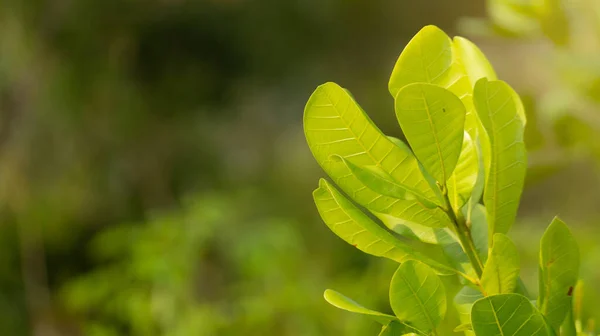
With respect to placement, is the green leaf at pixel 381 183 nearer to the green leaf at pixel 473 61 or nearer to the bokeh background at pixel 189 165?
the green leaf at pixel 473 61

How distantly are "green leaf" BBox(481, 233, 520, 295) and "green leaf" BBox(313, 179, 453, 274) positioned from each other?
0.05 feet

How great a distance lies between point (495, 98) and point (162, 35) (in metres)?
1.11

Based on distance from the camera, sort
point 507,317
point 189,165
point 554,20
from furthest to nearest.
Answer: point 189,165, point 554,20, point 507,317

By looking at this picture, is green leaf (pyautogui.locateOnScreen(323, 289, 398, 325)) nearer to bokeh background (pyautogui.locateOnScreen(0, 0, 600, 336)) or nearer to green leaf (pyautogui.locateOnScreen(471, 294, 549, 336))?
green leaf (pyautogui.locateOnScreen(471, 294, 549, 336))

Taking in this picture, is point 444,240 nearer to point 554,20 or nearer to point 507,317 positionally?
point 507,317

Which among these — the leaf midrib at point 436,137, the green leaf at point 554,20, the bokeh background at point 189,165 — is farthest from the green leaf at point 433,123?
the bokeh background at point 189,165

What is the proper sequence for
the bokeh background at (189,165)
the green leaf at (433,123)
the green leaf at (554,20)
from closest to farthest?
1. the green leaf at (433,123)
2. the green leaf at (554,20)
3. the bokeh background at (189,165)

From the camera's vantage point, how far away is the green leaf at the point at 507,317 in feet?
0.55

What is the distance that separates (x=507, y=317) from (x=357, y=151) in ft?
0.21

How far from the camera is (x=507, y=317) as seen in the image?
0.17m

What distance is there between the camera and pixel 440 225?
0.63 feet

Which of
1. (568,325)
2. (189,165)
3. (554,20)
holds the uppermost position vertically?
(554,20)

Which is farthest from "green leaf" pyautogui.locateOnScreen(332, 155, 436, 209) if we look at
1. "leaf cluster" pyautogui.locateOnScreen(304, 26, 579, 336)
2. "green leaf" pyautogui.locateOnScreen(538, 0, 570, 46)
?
"green leaf" pyautogui.locateOnScreen(538, 0, 570, 46)

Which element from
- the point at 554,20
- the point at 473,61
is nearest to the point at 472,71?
the point at 473,61
